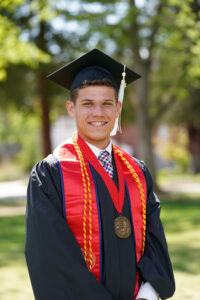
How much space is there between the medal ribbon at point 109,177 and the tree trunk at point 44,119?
14.2m

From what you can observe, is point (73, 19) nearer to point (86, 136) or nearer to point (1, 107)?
point (1, 107)

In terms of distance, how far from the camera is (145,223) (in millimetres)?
2637

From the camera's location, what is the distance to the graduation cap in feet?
8.95

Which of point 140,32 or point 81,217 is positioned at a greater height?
point 140,32

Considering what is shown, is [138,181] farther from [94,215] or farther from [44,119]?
[44,119]

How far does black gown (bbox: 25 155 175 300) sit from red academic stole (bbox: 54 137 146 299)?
34 millimetres

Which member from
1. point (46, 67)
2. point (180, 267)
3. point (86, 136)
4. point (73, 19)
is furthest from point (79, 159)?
point (46, 67)

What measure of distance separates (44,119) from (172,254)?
34.7ft

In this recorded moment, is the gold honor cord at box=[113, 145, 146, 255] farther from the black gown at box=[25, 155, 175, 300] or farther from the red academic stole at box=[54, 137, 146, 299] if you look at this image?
the black gown at box=[25, 155, 175, 300]

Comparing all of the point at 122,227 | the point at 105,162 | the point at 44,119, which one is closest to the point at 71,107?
the point at 105,162

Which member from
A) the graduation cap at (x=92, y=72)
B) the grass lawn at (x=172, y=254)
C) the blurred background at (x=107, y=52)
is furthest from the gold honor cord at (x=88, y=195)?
the blurred background at (x=107, y=52)

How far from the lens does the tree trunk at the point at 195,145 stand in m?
31.7

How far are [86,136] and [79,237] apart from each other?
0.60 meters

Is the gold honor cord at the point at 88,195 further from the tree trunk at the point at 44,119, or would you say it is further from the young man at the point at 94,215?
the tree trunk at the point at 44,119
